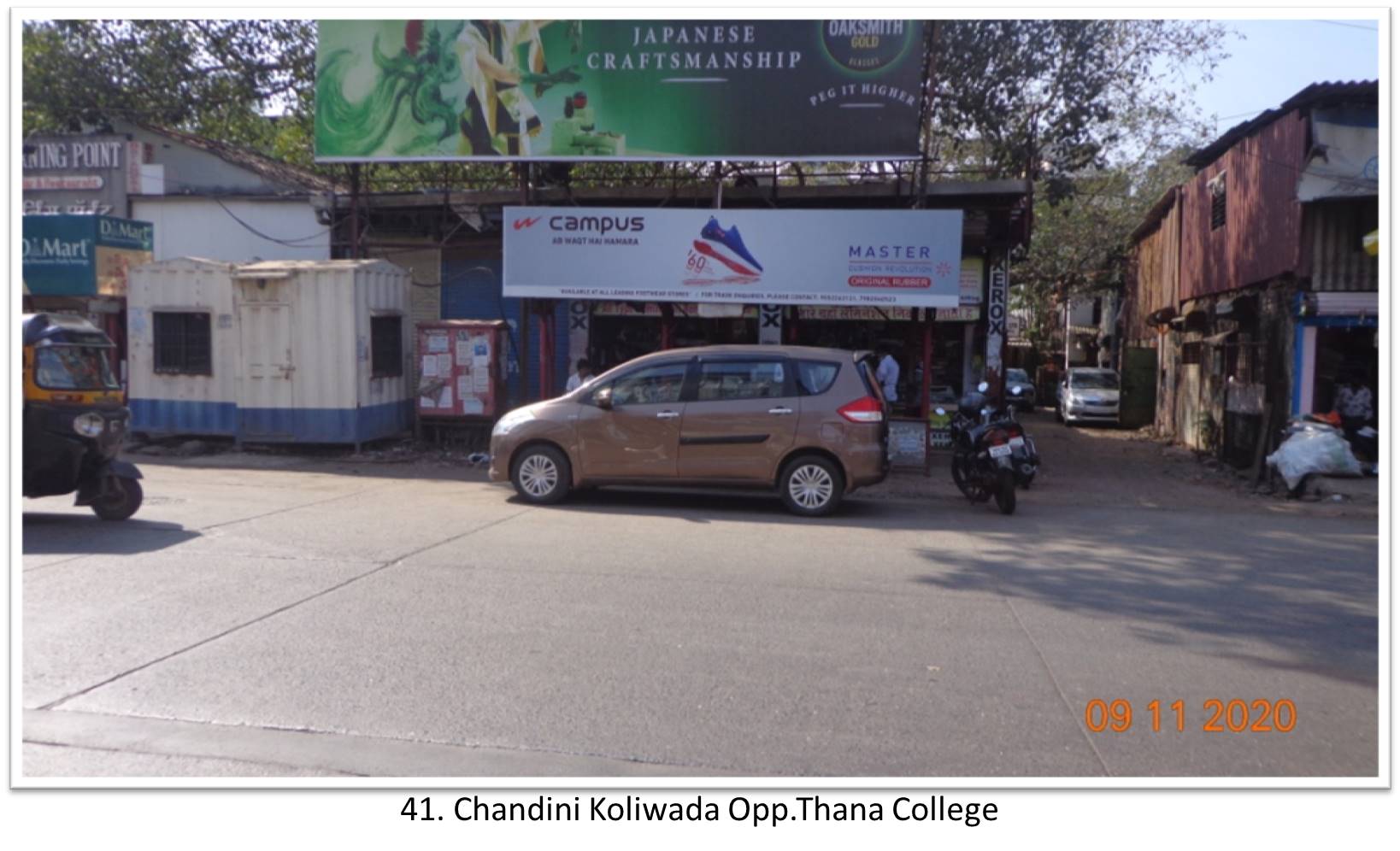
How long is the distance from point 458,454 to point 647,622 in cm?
992

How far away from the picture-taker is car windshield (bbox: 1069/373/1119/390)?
2698 cm

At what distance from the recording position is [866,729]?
4.95 m

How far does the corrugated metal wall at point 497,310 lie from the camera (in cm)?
1798

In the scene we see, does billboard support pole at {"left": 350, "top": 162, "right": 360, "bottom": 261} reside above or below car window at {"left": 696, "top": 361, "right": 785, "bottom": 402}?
above

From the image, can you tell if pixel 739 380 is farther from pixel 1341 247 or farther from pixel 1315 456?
pixel 1341 247

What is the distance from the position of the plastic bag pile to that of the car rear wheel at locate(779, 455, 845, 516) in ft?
21.2

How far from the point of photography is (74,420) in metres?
9.24

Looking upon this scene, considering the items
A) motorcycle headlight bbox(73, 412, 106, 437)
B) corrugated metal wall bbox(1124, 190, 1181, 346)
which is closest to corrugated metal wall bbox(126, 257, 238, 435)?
motorcycle headlight bbox(73, 412, 106, 437)

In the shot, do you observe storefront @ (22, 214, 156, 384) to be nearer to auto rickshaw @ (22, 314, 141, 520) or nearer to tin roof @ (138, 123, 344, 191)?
tin roof @ (138, 123, 344, 191)

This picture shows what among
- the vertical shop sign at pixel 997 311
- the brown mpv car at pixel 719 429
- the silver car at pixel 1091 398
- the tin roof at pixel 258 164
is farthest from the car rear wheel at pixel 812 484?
the silver car at pixel 1091 398
